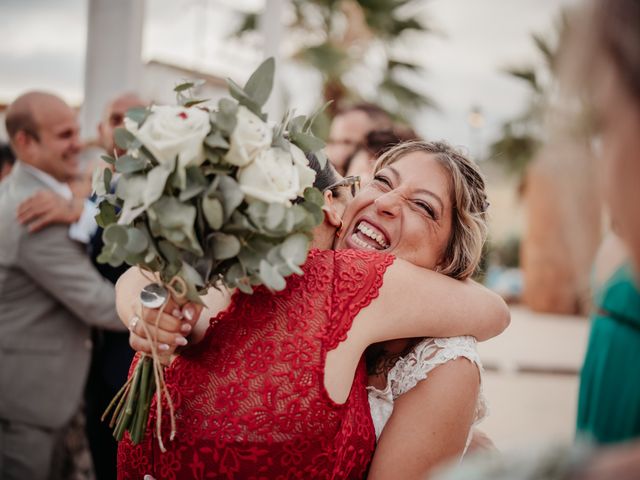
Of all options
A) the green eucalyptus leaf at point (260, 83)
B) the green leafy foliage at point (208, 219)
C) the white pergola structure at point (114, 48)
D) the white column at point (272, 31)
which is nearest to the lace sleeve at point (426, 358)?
the green leafy foliage at point (208, 219)

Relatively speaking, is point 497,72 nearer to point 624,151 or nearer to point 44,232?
point 44,232

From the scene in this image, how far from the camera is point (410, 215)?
8.15ft

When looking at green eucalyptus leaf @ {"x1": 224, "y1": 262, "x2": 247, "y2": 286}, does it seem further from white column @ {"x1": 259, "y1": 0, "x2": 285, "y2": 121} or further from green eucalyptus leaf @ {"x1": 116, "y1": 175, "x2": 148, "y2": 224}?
white column @ {"x1": 259, "y1": 0, "x2": 285, "y2": 121}

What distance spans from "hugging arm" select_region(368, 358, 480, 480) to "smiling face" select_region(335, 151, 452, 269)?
19.9 inches

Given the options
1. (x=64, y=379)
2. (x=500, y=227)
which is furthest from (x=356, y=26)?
(x=500, y=227)

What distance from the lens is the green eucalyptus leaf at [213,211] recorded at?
1.71 metres

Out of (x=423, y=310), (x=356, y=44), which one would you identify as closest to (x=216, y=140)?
(x=423, y=310)

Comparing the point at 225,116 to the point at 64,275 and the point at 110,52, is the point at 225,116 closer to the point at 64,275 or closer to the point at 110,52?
the point at 64,275

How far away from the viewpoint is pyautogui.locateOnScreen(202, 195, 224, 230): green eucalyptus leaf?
1.71m

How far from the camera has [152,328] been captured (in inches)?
74.7

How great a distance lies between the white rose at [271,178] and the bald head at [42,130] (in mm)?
2809

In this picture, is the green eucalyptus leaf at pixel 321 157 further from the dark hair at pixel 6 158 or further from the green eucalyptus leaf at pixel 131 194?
the dark hair at pixel 6 158

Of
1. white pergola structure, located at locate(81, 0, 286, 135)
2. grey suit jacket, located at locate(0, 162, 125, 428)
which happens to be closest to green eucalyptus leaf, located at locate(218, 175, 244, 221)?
grey suit jacket, located at locate(0, 162, 125, 428)

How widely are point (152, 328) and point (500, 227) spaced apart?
24.1 m
